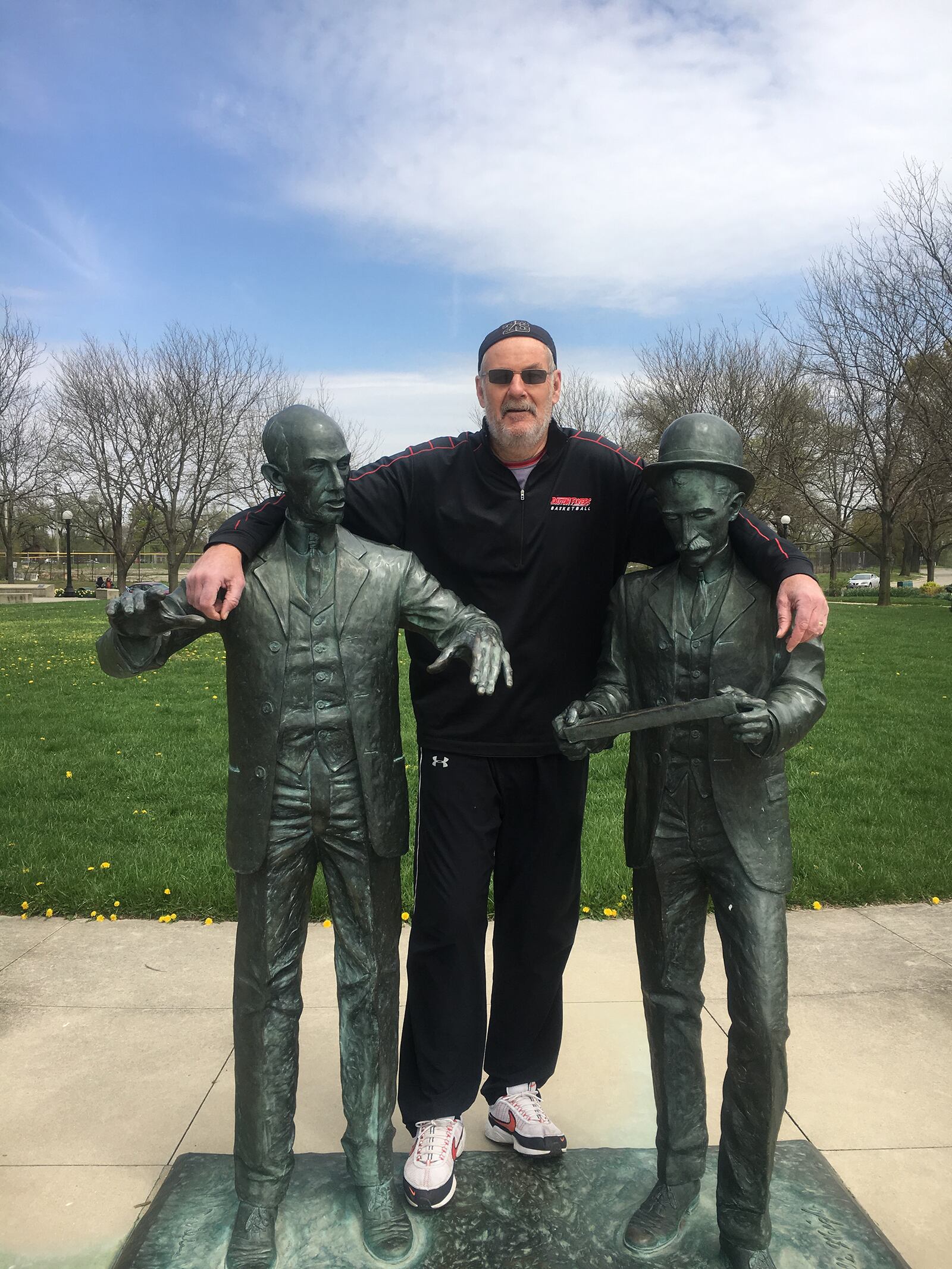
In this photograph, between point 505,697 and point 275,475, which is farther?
point 505,697

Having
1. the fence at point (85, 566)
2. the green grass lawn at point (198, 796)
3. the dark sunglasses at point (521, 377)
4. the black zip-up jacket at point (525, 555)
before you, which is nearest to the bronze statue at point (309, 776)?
the black zip-up jacket at point (525, 555)

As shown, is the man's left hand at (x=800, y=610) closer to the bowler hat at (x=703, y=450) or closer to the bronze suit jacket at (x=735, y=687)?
the bronze suit jacket at (x=735, y=687)

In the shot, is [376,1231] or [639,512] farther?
[639,512]

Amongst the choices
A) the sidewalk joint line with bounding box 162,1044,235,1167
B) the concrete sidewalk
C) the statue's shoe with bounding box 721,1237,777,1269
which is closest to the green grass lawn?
the concrete sidewalk

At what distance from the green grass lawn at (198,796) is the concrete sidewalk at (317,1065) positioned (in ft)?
1.15

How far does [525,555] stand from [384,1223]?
1.91 metres

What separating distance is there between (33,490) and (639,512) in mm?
33436

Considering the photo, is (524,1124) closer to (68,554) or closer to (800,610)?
(800,610)

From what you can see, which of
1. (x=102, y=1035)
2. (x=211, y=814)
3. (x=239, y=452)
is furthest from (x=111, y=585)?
(x=102, y=1035)

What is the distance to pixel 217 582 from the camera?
7.57ft

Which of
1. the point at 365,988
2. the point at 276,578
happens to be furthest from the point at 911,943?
the point at 276,578

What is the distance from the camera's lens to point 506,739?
9.61 ft

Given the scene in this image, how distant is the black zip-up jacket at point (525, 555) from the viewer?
2.93 metres

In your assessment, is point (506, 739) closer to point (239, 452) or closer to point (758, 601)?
point (758, 601)
